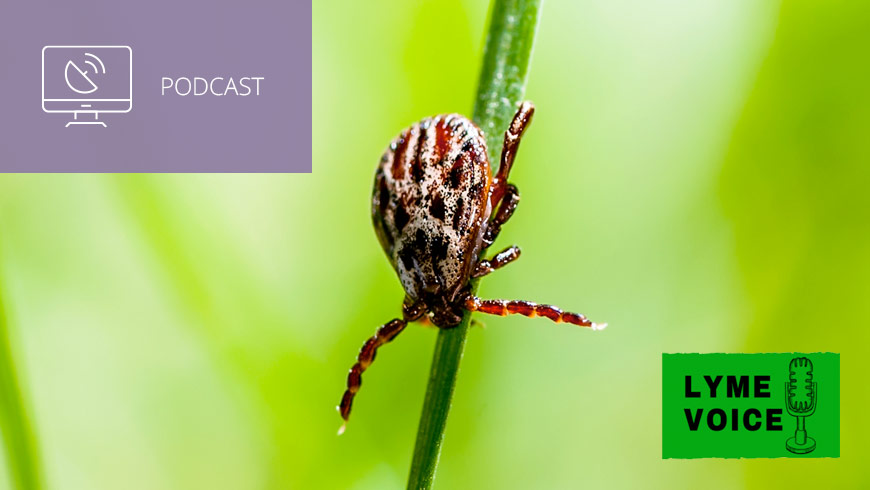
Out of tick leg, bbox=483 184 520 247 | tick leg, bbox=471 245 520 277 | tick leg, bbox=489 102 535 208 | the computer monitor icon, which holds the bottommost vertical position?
tick leg, bbox=471 245 520 277

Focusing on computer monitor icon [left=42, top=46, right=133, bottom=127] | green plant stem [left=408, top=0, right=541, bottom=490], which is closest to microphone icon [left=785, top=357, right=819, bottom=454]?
green plant stem [left=408, top=0, right=541, bottom=490]

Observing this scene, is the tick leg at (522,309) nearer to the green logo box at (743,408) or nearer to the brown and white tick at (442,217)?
the brown and white tick at (442,217)

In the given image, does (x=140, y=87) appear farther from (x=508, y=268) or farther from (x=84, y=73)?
(x=508, y=268)

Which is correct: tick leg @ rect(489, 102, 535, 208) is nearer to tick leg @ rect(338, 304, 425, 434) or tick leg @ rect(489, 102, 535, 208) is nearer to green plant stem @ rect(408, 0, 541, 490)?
green plant stem @ rect(408, 0, 541, 490)

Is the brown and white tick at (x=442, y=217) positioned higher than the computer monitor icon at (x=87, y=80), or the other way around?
the computer monitor icon at (x=87, y=80)

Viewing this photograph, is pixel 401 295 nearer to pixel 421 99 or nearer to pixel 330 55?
pixel 421 99
